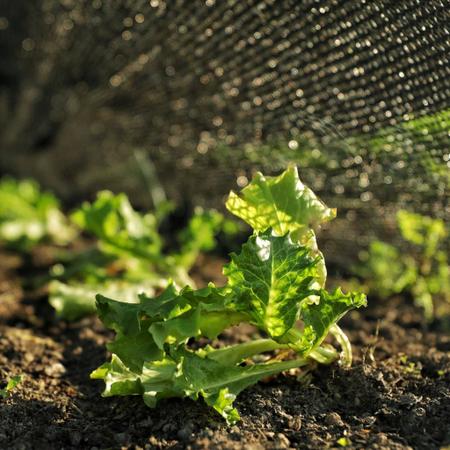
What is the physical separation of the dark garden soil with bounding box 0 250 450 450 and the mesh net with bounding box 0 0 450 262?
719 millimetres

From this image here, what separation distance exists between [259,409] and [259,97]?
139 cm

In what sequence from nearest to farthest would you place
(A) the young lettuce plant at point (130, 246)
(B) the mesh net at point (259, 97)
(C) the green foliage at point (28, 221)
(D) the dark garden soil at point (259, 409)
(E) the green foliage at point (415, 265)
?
(D) the dark garden soil at point (259, 409) → (B) the mesh net at point (259, 97) → (E) the green foliage at point (415, 265) → (A) the young lettuce plant at point (130, 246) → (C) the green foliage at point (28, 221)

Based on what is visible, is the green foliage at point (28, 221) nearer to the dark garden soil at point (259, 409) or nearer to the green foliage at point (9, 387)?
the dark garden soil at point (259, 409)

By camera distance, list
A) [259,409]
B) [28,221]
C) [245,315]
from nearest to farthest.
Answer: [259,409], [245,315], [28,221]

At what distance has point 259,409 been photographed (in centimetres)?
163

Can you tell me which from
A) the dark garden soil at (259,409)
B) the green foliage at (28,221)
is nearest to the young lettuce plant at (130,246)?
the dark garden soil at (259,409)

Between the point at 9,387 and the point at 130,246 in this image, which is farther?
the point at 130,246

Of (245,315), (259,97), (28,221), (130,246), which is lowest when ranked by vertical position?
(28,221)

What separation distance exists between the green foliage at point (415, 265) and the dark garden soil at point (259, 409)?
15.5 inches

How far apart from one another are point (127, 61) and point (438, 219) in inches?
72.2

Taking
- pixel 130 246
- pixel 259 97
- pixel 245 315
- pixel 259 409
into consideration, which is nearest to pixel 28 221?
pixel 130 246

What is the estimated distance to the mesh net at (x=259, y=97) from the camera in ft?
6.64

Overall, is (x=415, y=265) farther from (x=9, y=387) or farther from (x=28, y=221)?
(x=28, y=221)

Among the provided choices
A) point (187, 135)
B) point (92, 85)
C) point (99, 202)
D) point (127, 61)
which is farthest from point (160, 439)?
point (92, 85)
